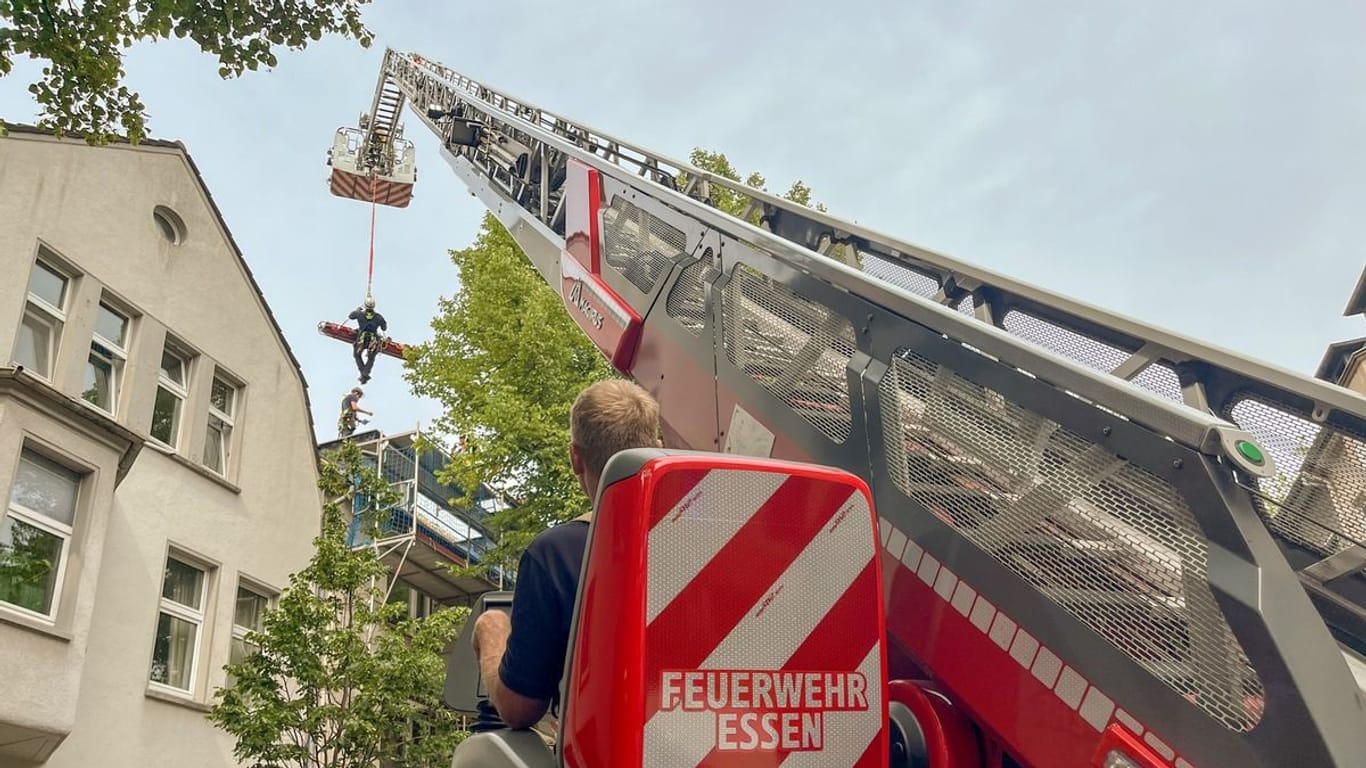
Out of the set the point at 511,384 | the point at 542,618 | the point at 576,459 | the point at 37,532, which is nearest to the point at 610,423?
the point at 576,459

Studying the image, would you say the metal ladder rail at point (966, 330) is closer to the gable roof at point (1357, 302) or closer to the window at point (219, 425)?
the window at point (219, 425)

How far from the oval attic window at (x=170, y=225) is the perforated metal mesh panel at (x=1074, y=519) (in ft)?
43.6

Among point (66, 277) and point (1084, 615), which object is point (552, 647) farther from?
point (66, 277)

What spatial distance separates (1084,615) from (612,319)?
3.24m

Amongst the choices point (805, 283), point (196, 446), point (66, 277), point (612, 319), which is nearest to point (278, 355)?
point (196, 446)

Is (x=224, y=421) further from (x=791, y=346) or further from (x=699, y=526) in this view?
(x=699, y=526)

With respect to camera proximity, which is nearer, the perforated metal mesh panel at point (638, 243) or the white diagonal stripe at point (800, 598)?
the white diagonal stripe at point (800, 598)

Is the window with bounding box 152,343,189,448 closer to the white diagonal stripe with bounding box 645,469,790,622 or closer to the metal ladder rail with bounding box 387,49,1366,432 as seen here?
the metal ladder rail with bounding box 387,49,1366,432

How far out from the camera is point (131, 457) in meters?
11.1

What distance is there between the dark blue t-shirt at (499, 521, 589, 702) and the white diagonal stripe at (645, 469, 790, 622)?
25 cm

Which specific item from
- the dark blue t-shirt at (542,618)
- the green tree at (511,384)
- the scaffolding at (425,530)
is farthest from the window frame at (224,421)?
the dark blue t-shirt at (542,618)

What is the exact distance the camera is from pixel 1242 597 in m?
1.82

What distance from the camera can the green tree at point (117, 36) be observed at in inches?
258

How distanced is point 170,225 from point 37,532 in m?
5.30
